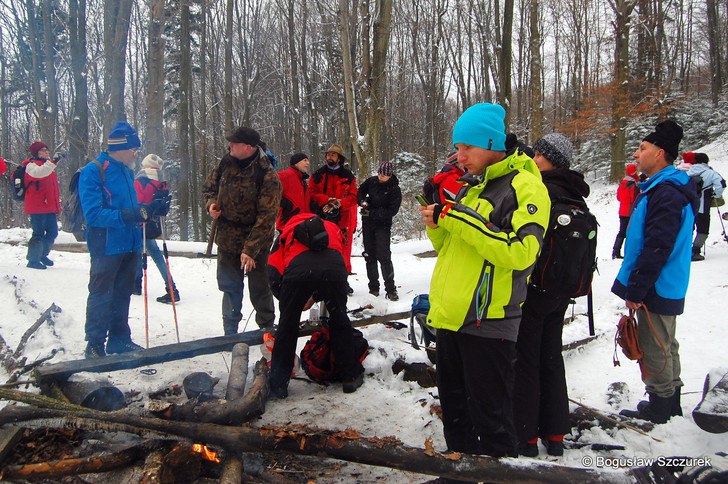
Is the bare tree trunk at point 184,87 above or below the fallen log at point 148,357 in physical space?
above

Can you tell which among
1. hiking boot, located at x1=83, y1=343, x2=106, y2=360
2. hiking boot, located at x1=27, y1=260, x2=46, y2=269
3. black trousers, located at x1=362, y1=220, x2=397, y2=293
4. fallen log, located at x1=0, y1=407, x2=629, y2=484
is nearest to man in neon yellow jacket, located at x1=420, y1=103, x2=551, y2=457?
fallen log, located at x1=0, y1=407, x2=629, y2=484

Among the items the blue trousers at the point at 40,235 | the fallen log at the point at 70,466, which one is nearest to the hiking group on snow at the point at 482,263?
the fallen log at the point at 70,466

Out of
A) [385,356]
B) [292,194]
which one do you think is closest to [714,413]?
[385,356]

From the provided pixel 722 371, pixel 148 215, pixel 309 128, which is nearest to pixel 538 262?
pixel 722 371

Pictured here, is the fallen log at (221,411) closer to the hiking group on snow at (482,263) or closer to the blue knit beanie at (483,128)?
the hiking group on snow at (482,263)

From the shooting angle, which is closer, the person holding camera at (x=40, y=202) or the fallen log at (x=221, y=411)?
the fallen log at (x=221, y=411)

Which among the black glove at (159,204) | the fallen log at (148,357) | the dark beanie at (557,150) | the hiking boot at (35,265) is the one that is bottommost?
the fallen log at (148,357)

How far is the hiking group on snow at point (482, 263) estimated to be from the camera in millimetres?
2473

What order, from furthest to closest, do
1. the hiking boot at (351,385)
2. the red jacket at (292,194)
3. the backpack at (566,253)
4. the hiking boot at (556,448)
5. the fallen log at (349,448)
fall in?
the red jacket at (292,194), the hiking boot at (351,385), the hiking boot at (556,448), the backpack at (566,253), the fallen log at (349,448)

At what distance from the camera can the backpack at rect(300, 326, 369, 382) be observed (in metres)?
4.24

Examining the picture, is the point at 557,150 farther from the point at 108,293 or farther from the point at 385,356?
the point at 108,293

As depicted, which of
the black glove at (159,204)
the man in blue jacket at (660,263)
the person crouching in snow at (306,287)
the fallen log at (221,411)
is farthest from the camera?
the black glove at (159,204)

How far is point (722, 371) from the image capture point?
3412 millimetres

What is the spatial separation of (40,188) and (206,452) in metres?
7.79
